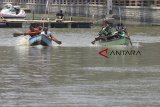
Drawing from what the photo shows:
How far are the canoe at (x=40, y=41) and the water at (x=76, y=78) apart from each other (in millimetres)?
1990

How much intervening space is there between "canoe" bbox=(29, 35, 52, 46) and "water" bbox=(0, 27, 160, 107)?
1990mm

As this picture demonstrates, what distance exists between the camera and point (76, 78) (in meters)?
27.9

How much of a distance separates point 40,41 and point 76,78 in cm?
1927

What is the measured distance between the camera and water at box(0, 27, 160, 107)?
863 inches

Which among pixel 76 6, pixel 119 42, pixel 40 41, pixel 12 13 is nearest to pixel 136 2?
pixel 12 13

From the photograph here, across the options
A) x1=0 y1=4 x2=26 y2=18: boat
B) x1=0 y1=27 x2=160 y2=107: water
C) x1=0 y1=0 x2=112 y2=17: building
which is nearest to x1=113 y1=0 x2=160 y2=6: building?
x1=0 y1=0 x2=112 y2=17: building

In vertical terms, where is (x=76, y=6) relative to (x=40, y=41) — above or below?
below

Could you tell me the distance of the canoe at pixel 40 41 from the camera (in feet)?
154

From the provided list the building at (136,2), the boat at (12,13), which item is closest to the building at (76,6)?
the building at (136,2)

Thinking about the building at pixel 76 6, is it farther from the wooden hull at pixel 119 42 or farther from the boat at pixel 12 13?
the wooden hull at pixel 119 42

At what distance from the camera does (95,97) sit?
73.9 feet

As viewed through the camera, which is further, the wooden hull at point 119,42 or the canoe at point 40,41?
the wooden hull at point 119,42

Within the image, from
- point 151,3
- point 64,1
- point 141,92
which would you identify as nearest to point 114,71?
point 141,92

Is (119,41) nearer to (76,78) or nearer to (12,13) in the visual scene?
(76,78)
